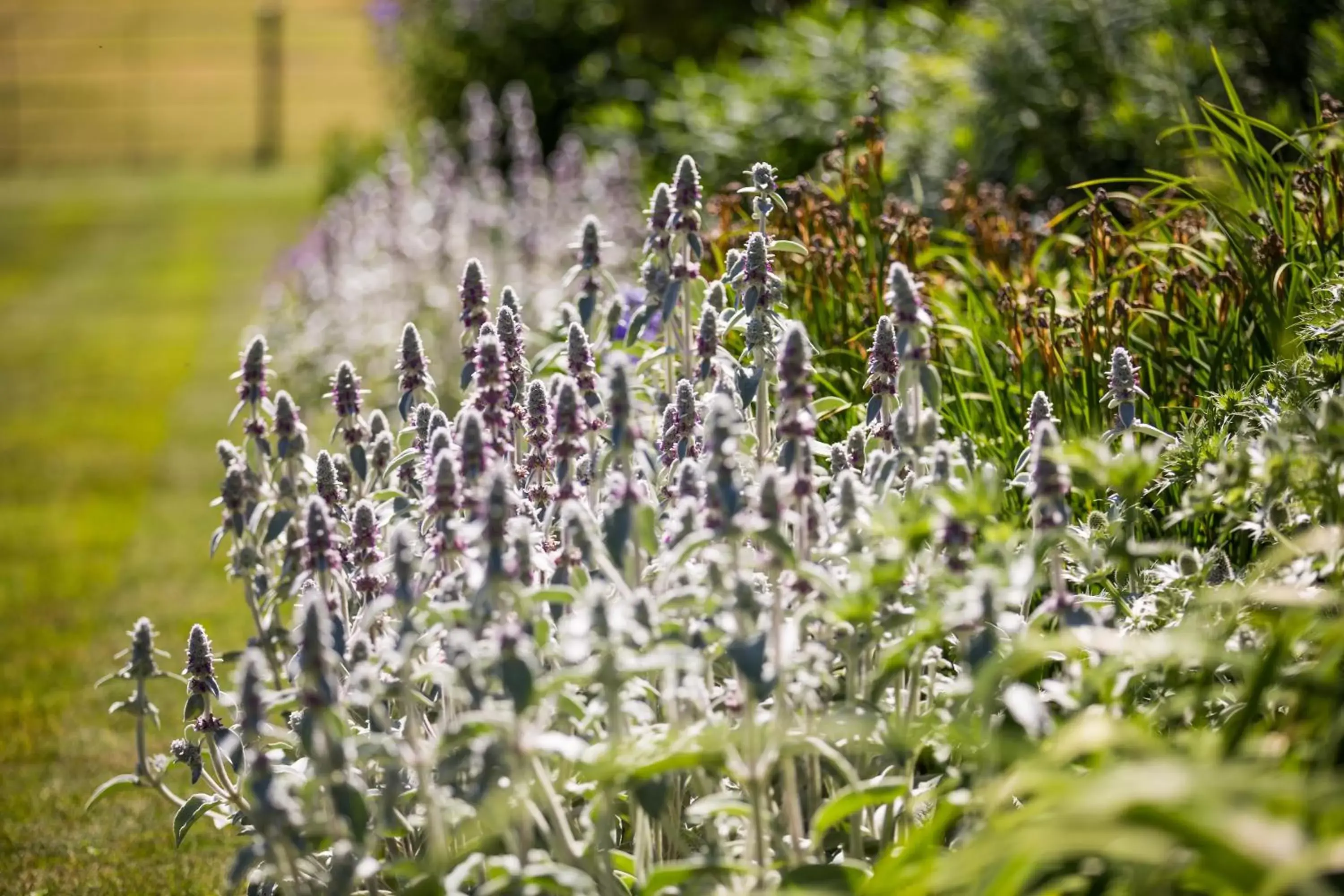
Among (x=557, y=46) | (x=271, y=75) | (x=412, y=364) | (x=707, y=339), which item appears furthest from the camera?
(x=271, y=75)

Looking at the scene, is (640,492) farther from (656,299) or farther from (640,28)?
(640,28)

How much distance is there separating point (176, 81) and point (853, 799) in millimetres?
41182

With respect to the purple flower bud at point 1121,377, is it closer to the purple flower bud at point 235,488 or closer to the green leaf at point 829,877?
the green leaf at point 829,877

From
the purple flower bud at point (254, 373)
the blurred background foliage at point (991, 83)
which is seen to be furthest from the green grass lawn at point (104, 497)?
the blurred background foliage at point (991, 83)

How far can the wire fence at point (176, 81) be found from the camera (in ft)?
97.5

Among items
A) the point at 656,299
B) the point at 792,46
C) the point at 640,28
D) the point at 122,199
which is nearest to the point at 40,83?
the point at 122,199

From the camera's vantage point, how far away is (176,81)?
129ft

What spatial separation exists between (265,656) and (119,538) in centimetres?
509

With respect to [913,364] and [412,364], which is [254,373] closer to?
[412,364]

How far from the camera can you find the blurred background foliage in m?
6.30

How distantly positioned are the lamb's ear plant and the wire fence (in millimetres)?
22424

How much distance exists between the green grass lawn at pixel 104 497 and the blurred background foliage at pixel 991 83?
3.38m

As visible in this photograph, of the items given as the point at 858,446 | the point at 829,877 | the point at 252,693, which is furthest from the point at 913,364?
the point at 252,693

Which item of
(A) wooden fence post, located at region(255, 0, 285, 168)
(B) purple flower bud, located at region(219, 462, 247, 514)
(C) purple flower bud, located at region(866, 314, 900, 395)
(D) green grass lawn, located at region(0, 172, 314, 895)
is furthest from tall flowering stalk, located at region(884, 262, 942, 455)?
(A) wooden fence post, located at region(255, 0, 285, 168)
